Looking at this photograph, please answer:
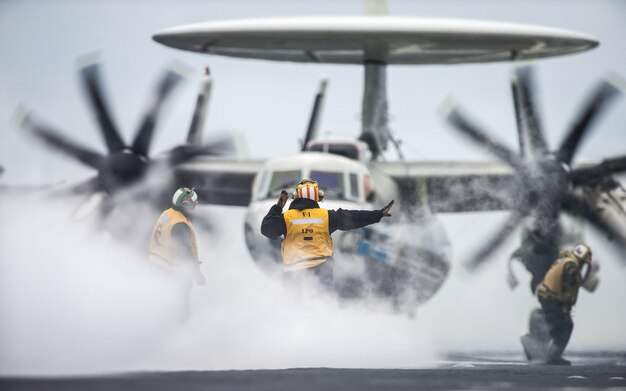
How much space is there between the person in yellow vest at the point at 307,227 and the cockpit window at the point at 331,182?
9473 millimetres

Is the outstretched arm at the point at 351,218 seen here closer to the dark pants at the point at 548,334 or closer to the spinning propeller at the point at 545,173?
the dark pants at the point at 548,334

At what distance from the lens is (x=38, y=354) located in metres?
12.6

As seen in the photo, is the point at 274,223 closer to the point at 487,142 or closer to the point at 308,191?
the point at 308,191

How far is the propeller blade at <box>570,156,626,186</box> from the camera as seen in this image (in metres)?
26.2

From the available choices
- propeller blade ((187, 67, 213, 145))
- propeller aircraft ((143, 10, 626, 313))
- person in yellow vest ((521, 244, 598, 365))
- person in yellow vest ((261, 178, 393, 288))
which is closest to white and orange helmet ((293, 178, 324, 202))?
person in yellow vest ((261, 178, 393, 288))

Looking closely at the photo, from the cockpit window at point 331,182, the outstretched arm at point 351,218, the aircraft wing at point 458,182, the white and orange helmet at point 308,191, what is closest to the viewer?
the outstretched arm at point 351,218

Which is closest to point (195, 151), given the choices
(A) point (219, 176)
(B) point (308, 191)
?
(A) point (219, 176)

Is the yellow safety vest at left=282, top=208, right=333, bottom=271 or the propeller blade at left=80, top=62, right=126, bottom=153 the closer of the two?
the yellow safety vest at left=282, top=208, right=333, bottom=271

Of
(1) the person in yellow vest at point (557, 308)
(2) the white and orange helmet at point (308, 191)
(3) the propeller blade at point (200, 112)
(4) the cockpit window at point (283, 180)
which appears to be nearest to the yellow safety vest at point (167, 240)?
(2) the white and orange helmet at point (308, 191)

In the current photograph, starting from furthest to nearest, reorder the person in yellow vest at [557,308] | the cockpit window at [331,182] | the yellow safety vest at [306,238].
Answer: the cockpit window at [331,182]
the person in yellow vest at [557,308]
the yellow safety vest at [306,238]

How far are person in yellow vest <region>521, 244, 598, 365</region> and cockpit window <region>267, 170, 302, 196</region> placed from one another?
6347 mm

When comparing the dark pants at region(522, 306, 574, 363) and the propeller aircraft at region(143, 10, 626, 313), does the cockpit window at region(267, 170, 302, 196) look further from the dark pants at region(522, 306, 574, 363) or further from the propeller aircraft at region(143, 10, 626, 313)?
the dark pants at region(522, 306, 574, 363)

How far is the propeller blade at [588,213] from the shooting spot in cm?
2606

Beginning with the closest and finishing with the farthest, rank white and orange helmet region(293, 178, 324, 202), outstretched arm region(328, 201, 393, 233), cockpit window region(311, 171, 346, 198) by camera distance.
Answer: outstretched arm region(328, 201, 393, 233) → white and orange helmet region(293, 178, 324, 202) → cockpit window region(311, 171, 346, 198)
